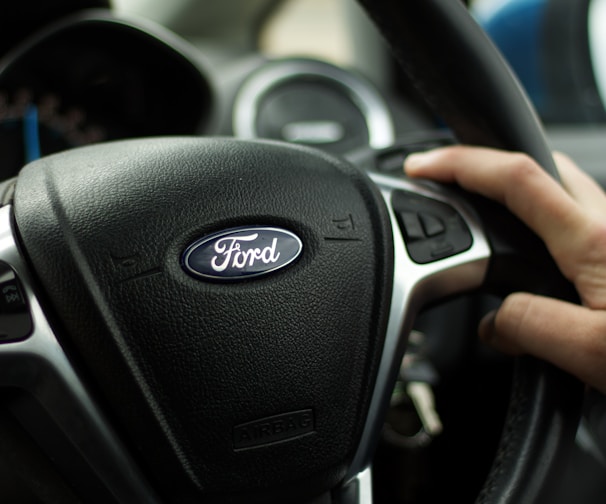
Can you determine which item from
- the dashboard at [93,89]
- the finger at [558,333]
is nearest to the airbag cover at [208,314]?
the finger at [558,333]

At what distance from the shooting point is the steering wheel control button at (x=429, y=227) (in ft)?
2.25

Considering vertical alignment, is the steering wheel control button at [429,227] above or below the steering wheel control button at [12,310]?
below

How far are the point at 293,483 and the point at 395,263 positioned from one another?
0.22m

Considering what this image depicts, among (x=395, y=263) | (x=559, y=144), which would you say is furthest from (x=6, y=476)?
(x=559, y=144)

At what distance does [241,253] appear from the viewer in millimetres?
599

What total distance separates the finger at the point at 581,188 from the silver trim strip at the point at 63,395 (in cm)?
48

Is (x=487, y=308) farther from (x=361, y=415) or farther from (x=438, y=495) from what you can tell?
(x=361, y=415)

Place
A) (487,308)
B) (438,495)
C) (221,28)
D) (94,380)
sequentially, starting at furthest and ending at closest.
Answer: (221,28)
(487,308)
(438,495)
(94,380)

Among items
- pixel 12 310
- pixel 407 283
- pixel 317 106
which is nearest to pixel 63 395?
pixel 12 310

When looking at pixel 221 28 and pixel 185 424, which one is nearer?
pixel 185 424

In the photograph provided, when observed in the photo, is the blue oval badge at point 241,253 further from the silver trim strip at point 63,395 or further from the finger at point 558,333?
the finger at point 558,333

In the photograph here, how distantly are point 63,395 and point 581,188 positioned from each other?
0.54m

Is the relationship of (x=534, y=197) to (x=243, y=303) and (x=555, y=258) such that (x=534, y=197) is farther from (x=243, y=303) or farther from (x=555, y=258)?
(x=243, y=303)

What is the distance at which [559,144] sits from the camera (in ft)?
5.55
